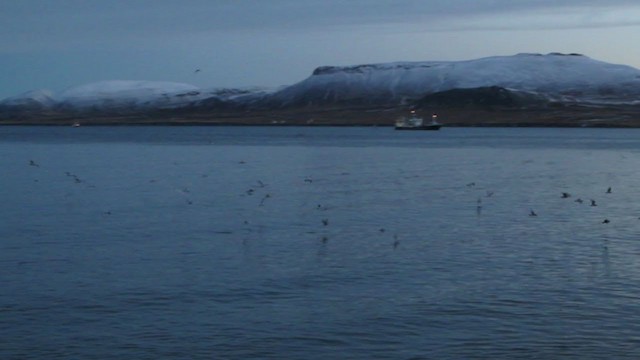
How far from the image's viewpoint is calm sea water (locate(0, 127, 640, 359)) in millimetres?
13977

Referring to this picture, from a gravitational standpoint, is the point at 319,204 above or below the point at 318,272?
below

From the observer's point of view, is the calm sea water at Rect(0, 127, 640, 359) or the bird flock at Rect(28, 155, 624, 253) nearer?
the calm sea water at Rect(0, 127, 640, 359)

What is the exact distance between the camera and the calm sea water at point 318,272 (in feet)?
45.9

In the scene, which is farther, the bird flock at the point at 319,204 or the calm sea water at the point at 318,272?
the bird flock at the point at 319,204

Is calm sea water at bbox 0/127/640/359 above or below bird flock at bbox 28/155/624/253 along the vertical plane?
above

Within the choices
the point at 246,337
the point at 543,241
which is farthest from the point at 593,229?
the point at 246,337

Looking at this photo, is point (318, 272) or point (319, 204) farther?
point (319, 204)

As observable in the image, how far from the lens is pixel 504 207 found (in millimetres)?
29406

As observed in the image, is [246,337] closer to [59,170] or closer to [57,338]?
[57,338]

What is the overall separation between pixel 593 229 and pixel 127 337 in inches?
507

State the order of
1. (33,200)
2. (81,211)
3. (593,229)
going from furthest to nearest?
(33,200) → (81,211) → (593,229)

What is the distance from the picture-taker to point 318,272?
60.5 feet

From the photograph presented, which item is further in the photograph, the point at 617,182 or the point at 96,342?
the point at 617,182

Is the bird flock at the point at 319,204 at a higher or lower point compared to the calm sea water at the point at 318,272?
lower
